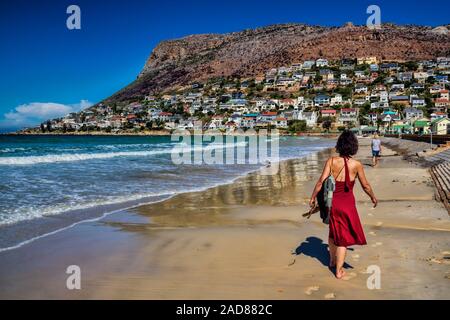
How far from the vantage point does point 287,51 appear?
179 m

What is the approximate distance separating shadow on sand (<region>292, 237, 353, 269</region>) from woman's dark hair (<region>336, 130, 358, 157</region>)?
50.6 inches

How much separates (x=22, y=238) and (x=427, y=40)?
191 meters

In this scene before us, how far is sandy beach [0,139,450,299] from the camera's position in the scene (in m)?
3.88

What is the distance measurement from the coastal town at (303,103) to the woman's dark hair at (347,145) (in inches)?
3512

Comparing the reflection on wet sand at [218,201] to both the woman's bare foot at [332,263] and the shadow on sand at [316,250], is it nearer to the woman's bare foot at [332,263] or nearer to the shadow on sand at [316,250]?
the shadow on sand at [316,250]

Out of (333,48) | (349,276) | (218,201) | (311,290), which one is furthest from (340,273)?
(333,48)

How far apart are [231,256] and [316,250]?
1129mm

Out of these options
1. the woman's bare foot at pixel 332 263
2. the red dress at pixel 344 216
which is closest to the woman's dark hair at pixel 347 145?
the red dress at pixel 344 216

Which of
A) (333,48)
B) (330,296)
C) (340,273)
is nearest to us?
(330,296)

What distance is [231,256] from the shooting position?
5.03 meters

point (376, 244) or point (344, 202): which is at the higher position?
point (344, 202)

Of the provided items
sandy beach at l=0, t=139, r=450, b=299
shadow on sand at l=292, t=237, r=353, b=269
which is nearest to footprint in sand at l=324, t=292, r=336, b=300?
sandy beach at l=0, t=139, r=450, b=299

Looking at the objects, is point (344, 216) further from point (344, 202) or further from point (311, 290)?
point (311, 290)
